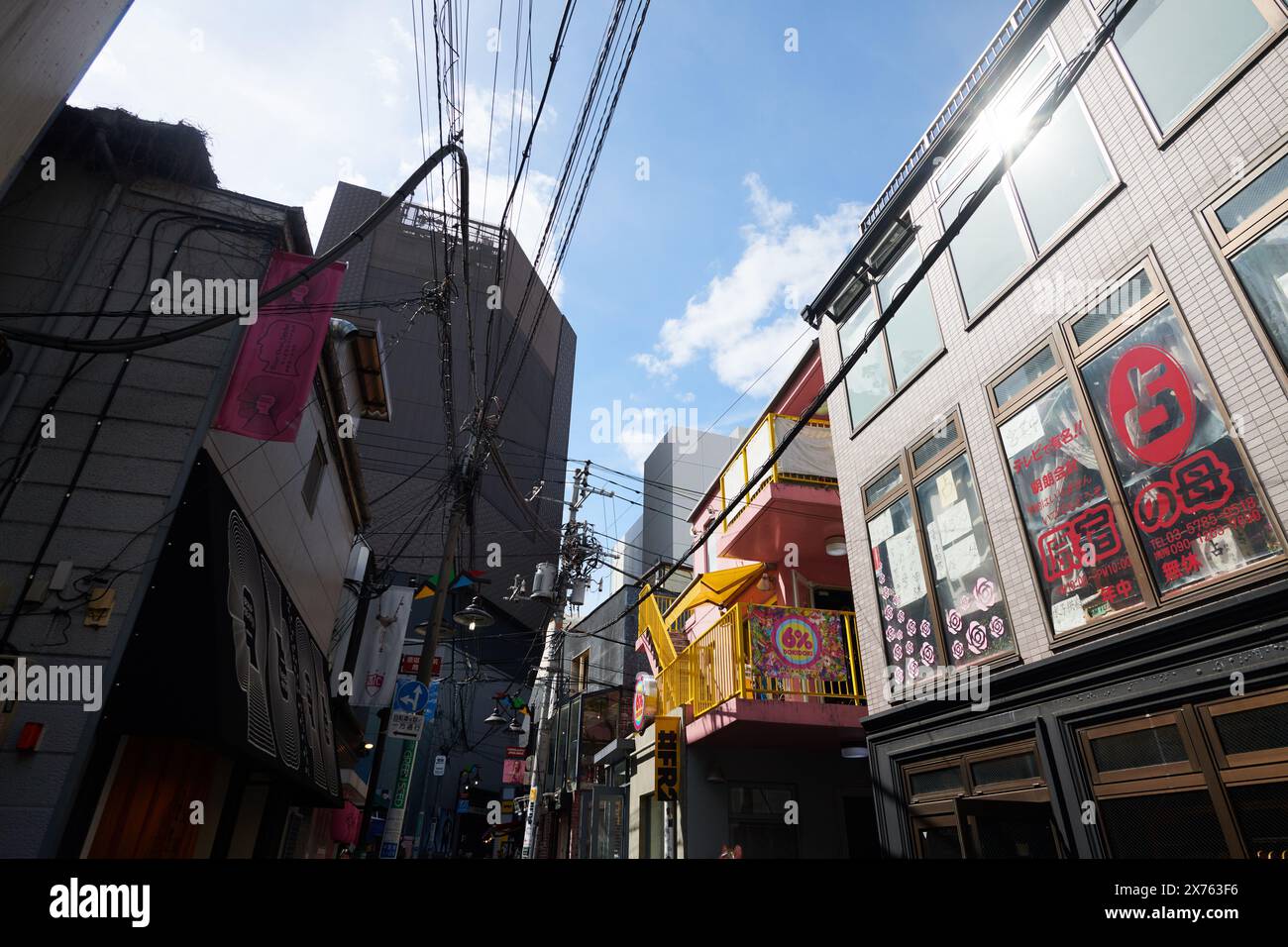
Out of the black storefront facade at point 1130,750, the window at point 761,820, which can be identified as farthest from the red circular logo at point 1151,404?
the window at point 761,820

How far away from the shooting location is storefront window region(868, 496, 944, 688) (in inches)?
331

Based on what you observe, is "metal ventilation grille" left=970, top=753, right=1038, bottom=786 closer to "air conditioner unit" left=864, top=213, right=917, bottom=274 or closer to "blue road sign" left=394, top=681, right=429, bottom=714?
"air conditioner unit" left=864, top=213, right=917, bottom=274

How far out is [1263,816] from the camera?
15.1ft

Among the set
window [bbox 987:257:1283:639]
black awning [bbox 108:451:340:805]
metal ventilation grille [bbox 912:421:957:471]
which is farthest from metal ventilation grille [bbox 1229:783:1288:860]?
black awning [bbox 108:451:340:805]

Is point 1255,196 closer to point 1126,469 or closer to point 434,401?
point 1126,469

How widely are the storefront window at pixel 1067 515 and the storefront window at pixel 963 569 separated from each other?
657 mm

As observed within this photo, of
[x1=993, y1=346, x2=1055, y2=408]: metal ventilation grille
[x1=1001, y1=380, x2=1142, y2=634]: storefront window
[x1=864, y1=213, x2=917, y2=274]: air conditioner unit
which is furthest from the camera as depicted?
[x1=864, y1=213, x2=917, y2=274]: air conditioner unit

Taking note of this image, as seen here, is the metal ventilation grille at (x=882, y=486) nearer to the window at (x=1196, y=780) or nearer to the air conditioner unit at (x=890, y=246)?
the air conditioner unit at (x=890, y=246)

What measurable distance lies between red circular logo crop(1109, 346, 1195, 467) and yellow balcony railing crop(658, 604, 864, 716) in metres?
6.33

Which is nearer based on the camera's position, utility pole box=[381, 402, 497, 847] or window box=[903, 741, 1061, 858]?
window box=[903, 741, 1061, 858]

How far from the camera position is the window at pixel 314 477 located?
10.8 meters

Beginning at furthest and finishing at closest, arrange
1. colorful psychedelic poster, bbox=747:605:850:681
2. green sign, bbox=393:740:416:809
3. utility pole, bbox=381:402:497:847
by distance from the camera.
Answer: green sign, bbox=393:740:416:809 < utility pole, bbox=381:402:497:847 < colorful psychedelic poster, bbox=747:605:850:681

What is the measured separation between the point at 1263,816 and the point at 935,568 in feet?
13.4
